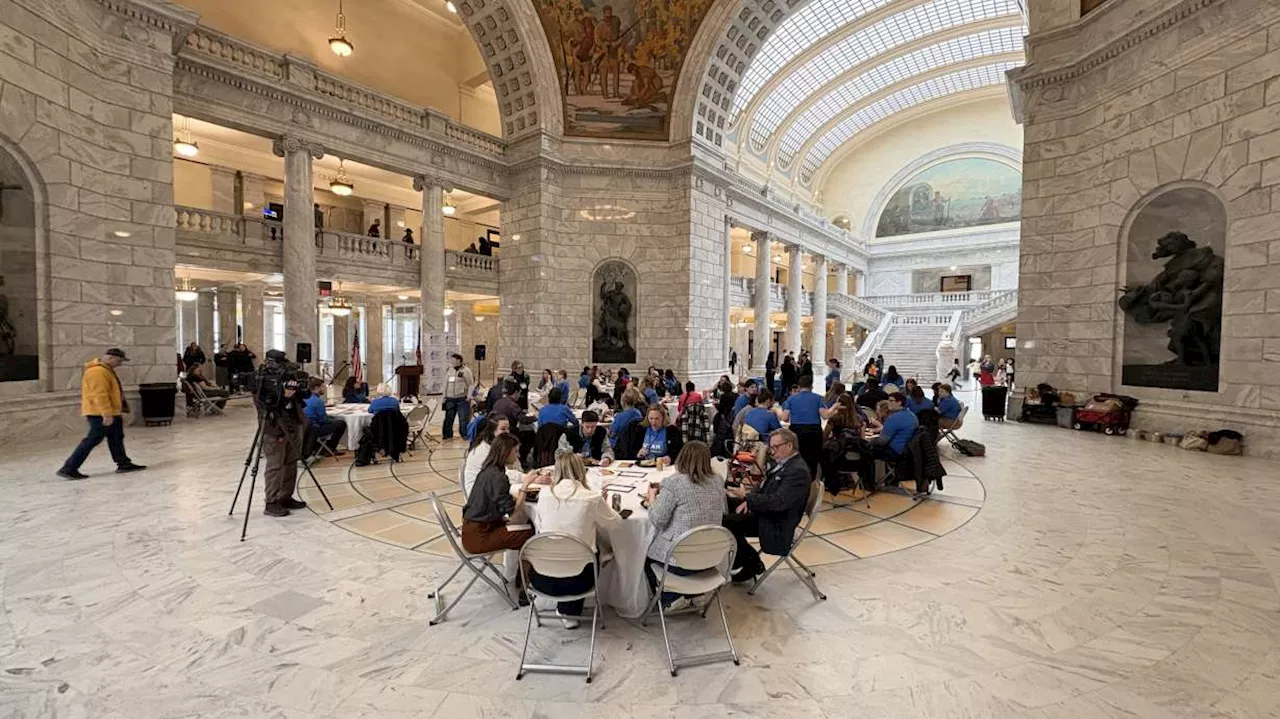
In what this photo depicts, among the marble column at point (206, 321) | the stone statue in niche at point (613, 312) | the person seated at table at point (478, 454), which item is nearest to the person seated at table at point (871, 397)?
the person seated at table at point (478, 454)

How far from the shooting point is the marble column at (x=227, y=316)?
55.7ft

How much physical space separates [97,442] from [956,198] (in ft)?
128

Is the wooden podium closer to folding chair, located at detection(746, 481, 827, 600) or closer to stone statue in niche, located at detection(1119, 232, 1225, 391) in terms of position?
folding chair, located at detection(746, 481, 827, 600)

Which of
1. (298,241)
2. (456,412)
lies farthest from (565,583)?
(298,241)

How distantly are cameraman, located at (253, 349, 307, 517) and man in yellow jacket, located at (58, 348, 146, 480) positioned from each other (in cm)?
289

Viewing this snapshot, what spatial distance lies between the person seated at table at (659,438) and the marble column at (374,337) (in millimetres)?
17478

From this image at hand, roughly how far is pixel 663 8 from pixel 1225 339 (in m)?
15.6

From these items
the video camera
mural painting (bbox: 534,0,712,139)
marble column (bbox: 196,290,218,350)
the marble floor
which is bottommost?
the marble floor

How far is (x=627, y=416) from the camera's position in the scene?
6.37 metres

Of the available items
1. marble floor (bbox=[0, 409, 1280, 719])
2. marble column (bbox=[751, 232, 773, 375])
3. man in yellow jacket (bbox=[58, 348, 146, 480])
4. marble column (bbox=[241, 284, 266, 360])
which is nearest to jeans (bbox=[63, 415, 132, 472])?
man in yellow jacket (bbox=[58, 348, 146, 480])

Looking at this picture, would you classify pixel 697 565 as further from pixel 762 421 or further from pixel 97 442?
pixel 97 442

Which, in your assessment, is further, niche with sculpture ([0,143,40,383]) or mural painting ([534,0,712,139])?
mural painting ([534,0,712,139])

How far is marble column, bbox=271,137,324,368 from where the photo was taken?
42.9ft

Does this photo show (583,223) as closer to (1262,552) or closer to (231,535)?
(231,535)
